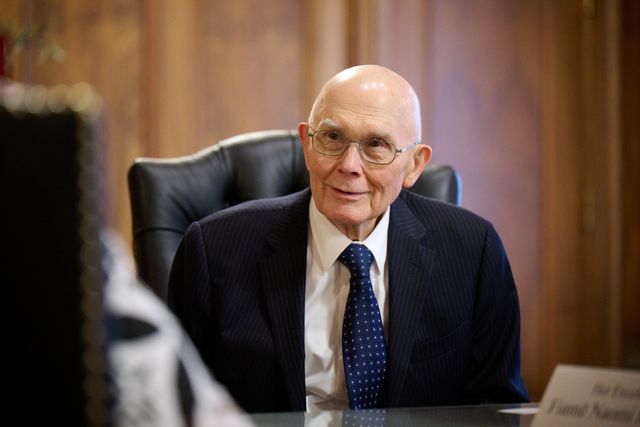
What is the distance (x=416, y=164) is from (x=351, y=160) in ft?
0.77

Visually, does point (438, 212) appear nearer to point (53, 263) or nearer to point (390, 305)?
point (390, 305)

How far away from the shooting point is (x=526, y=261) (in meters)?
4.17

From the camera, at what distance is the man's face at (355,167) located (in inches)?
75.2

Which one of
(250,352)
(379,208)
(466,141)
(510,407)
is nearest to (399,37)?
(466,141)

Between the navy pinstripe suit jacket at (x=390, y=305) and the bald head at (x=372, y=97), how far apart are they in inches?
8.0

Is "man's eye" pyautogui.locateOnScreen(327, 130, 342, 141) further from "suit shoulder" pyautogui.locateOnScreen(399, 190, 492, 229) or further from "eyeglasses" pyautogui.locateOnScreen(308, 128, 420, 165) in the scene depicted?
"suit shoulder" pyautogui.locateOnScreen(399, 190, 492, 229)

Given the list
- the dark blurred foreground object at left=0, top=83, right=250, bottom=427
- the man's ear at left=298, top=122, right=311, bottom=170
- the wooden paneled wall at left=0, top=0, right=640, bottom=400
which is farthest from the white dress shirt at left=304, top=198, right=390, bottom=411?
the wooden paneled wall at left=0, top=0, right=640, bottom=400

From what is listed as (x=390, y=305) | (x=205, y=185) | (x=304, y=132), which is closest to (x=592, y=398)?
(x=390, y=305)

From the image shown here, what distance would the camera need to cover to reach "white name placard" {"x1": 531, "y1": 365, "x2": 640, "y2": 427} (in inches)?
40.0

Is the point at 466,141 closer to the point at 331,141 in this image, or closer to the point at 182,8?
the point at 182,8

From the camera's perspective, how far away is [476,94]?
4008 mm

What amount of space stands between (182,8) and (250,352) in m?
1.96

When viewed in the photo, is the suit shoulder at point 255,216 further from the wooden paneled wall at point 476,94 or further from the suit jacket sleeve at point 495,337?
the wooden paneled wall at point 476,94

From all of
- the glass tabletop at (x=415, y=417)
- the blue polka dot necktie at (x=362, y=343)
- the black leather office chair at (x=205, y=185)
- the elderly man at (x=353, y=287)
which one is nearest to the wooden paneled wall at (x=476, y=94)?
the black leather office chair at (x=205, y=185)
